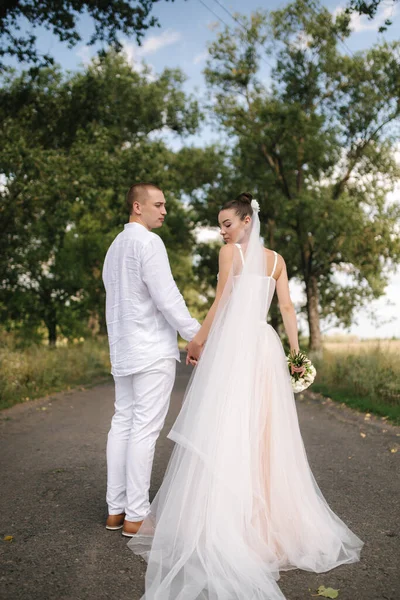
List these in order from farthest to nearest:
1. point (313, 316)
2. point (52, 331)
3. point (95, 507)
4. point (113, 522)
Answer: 1. point (52, 331)
2. point (313, 316)
3. point (95, 507)
4. point (113, 522)

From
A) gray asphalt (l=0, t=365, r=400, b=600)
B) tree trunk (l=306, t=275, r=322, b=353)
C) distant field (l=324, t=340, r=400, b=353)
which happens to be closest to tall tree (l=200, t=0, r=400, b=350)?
tree trunk (l=306, t=275, r=322, b=353)

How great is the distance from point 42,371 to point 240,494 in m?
12.6

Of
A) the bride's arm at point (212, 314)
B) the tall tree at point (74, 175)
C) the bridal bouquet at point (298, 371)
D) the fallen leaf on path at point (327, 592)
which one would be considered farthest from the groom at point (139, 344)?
the tall tree at point (74, 175)

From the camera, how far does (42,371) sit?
16172 millimetres

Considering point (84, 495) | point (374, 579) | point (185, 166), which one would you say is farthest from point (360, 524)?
point (185, 166)

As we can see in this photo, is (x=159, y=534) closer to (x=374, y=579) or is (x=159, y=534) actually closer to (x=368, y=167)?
(x=374, y=579)

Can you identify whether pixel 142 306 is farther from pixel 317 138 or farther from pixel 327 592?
pixel 317 138

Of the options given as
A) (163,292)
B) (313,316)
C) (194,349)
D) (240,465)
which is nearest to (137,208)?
(163,292)

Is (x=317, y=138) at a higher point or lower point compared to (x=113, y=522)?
higher

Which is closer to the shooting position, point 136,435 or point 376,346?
point 136,435

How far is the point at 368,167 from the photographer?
2934cm

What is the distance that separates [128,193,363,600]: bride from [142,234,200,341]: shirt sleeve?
5.8 inches

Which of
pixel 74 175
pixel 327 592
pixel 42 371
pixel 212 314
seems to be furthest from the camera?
pixel 74 175

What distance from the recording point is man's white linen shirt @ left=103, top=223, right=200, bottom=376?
490 cm
